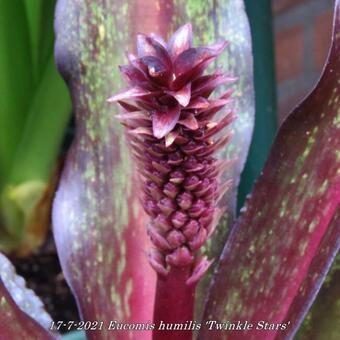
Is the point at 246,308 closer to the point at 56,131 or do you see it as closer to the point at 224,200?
the point at 224,200

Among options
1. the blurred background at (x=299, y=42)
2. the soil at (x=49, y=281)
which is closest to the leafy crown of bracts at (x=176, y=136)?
the soil at (x=49, y=281)

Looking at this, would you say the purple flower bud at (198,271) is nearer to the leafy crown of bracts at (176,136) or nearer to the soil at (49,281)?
the leafy crown of bracts at (176,136)

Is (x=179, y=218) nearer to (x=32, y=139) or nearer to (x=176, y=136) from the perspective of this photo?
(x=176, y=136)

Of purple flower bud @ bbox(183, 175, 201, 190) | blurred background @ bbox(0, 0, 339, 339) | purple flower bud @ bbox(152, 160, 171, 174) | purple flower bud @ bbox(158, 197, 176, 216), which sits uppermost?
purple flower bud @ bbox(152, 160, 171, 174)

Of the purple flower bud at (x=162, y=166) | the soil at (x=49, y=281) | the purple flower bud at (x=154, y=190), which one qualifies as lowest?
the soil at (x=49, y=281)

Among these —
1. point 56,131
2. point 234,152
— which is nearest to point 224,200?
point 234,152

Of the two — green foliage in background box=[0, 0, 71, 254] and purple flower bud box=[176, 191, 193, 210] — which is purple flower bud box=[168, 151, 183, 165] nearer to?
purple flower bud box=[176, 191, 193, 210]

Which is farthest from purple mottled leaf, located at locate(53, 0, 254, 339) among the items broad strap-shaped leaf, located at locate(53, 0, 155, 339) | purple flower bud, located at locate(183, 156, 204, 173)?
purple flower bud, located at locate(183, 156, 204, 173)
